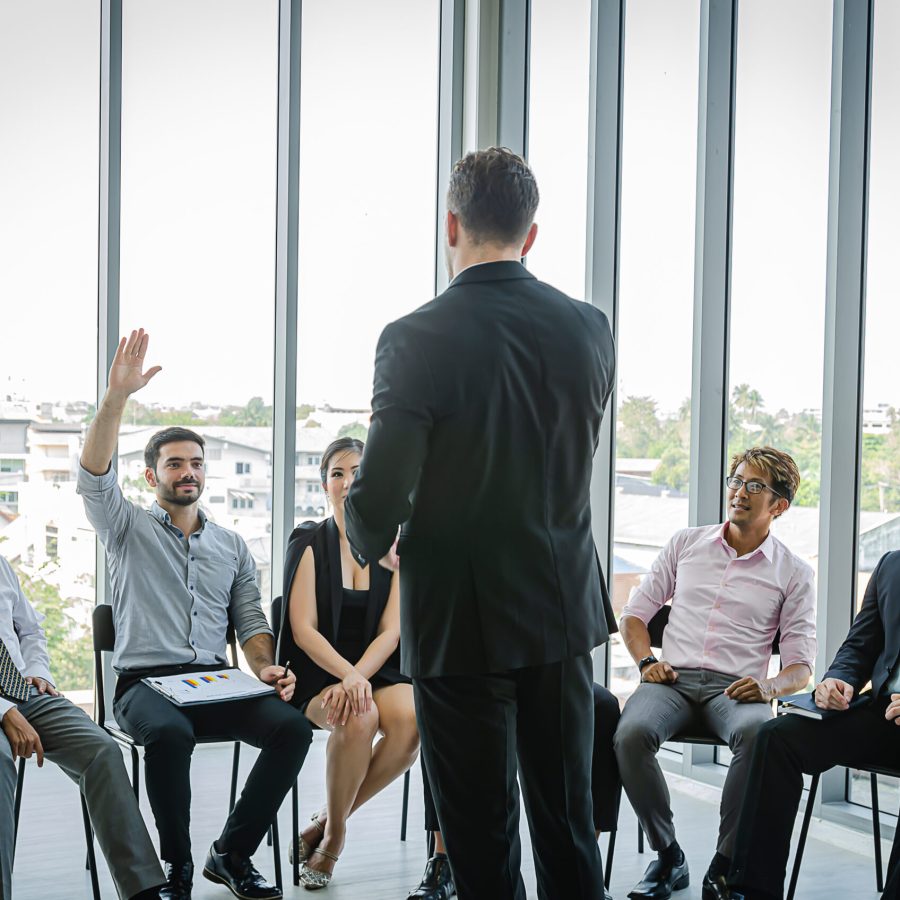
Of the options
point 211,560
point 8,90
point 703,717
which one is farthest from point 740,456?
point 8,90

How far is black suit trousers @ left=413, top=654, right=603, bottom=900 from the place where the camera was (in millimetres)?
1661

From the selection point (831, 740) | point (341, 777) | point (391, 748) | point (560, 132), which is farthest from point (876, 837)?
point (560, 132)

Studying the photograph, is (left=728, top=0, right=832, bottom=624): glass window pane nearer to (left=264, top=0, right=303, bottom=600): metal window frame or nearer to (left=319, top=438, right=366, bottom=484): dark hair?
(left=319, top=438, right=366, bottom=484): dark hair

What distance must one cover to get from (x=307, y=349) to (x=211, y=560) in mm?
1378

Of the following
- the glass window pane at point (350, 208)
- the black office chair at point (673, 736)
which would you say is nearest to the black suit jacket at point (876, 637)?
the black office chair at point (673, 736)

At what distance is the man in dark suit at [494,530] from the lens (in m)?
1.63

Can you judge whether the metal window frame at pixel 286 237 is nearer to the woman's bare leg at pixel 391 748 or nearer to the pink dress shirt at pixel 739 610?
the woman's bare leg at pixel 391 748

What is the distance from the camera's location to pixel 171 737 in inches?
112

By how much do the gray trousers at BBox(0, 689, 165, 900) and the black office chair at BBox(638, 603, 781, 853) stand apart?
5.01 feet

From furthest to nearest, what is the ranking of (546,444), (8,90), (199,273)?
1. (199,273)
2. (8,90)
3. (546,444)

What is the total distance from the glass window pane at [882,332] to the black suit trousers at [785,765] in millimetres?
731

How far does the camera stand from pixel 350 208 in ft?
15.2

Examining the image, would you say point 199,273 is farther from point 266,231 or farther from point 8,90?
point 8,90

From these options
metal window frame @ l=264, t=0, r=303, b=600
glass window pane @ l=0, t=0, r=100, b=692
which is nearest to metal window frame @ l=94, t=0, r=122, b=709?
glass window pane @ l=0, t=0, r=100, b=692
